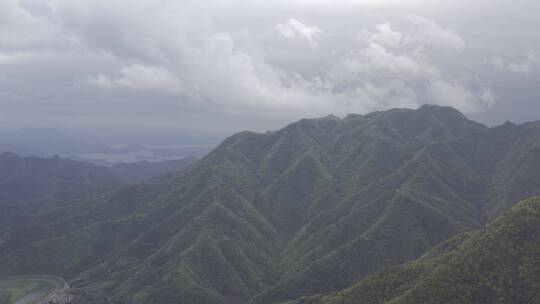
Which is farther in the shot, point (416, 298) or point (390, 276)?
point (390, 276)

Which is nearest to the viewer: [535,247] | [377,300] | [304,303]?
[535,247]

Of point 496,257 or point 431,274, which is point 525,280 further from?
point 431,274

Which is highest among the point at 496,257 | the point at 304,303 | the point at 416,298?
the point at 496,257

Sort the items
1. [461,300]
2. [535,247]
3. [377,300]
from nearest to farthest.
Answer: [461,300] → [535,247] → [377,300]

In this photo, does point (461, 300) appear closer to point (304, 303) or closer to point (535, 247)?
point (535, 247)

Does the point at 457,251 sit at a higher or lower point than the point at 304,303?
higher

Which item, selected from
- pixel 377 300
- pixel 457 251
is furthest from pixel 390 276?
pixel 457 251

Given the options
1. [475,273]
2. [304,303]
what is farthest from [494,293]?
[304,303]
